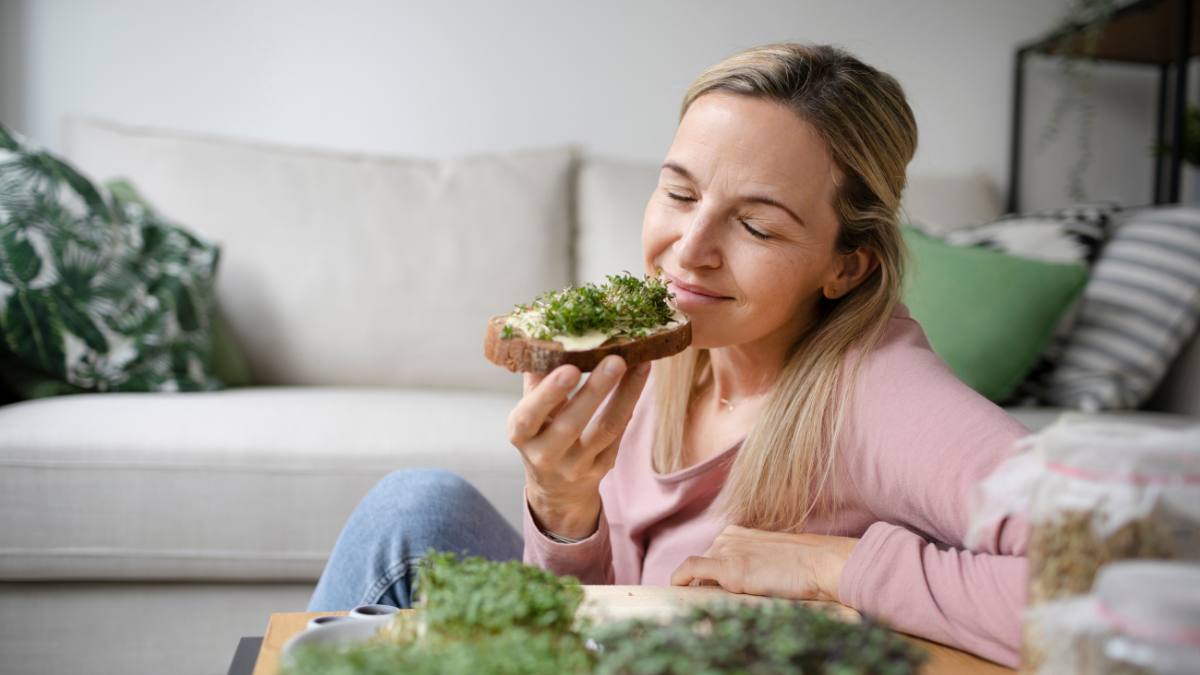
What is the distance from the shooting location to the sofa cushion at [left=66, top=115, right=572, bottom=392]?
2.78 metres

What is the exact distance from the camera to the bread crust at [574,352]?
A: 1164 millimetres

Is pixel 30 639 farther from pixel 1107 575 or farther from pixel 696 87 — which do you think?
pixel 1107 575

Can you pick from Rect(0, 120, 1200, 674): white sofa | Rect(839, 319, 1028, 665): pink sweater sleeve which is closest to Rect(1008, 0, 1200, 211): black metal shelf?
Rect(0, 120, 1200, 674): white sofa

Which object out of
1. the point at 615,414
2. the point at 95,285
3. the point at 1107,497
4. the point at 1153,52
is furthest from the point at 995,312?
the point at 95,285

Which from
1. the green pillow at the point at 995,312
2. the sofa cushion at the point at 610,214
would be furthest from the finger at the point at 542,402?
the sofa cushion at the point at 610,214

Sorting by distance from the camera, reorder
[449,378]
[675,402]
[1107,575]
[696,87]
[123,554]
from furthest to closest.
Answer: [449,378], [123,554], [675,402], [696,87], [1107,575]

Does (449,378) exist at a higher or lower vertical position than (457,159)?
lower

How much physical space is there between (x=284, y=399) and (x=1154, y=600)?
7.02 ft

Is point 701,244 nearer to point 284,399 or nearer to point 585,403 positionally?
point 585,403

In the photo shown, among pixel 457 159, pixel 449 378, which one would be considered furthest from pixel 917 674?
pixel 457 159

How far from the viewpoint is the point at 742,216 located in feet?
4.30

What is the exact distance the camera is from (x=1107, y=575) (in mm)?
620

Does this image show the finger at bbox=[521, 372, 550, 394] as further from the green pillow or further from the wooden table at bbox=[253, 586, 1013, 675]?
the green pillow

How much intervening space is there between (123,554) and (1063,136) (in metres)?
3.46
